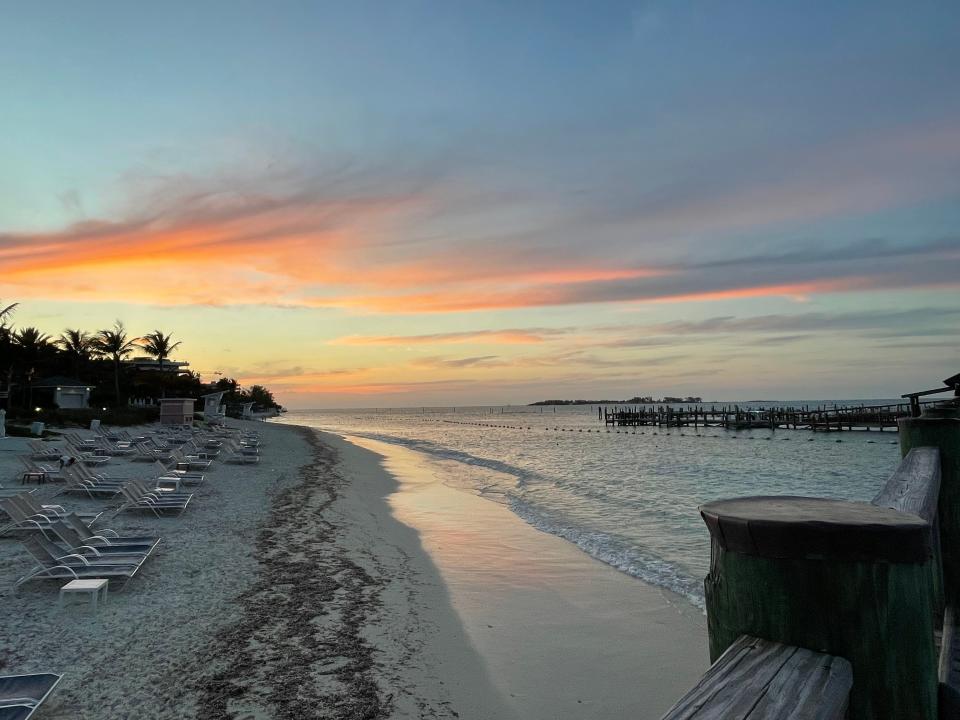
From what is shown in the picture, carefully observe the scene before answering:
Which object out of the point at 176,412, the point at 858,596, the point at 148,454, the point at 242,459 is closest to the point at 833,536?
the point at 858,596

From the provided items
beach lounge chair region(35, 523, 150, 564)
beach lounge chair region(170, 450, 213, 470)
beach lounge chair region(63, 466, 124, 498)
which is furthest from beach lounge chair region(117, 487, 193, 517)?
beach lounge chair region(170, 450, 213, 470)

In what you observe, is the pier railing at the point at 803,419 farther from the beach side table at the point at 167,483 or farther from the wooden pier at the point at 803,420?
the beach side table at the point at 167,483

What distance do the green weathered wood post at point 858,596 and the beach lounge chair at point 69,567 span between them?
7.54 m

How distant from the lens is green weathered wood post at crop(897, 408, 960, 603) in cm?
294

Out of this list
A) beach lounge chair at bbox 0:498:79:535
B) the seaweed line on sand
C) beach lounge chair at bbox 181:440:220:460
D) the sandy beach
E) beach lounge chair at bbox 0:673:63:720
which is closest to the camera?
beach lounge chair at bbox 0:673:63:720

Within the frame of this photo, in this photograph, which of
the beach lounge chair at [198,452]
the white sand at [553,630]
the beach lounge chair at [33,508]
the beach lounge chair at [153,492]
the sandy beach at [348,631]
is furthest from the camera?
the beach lounge chair at [198,452]

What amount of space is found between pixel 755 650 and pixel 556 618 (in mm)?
6594

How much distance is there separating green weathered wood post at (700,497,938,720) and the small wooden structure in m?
40.1

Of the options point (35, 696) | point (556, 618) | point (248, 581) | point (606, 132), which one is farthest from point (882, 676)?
point (606, 132)

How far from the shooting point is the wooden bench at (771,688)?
923 millimetres

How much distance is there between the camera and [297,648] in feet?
18.5

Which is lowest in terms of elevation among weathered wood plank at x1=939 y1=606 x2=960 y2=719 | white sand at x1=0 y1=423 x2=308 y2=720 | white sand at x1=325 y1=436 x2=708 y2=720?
white sand at x1=325 y1=436 x2=708 y2=720

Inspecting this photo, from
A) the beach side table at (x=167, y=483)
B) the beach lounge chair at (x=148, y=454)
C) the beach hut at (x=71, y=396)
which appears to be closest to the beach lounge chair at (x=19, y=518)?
the beach side table at (x=167, y=483)

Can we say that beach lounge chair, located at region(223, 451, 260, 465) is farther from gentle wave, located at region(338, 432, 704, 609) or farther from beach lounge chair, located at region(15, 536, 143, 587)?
beach lounge chair, located at region(15, 536, 143, 587)
